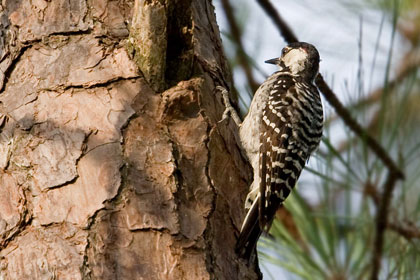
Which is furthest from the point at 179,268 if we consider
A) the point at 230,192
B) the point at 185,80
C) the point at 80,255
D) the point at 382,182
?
the point at 382,182

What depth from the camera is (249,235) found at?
8.61ft

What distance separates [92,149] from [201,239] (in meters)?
0.53

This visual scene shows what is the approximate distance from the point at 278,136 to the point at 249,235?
1.02 meters

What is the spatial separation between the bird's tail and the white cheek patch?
1583 mm

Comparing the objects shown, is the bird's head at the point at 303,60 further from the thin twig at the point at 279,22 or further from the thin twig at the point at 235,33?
the thin twig at the point at 279,22

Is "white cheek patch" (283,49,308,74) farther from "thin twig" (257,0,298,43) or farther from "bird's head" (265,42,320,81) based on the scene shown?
"thin twig" (257,0,298,43)

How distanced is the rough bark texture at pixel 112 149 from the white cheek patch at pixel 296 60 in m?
1.49

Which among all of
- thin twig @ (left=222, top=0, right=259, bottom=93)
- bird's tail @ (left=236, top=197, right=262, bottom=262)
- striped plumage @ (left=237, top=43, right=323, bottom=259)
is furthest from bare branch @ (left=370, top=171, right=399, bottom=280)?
thin twig @ (left=222, top=0, right=259, bottom=93)

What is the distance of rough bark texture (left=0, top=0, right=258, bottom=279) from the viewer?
87.5 inches

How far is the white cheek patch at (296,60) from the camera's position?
4223 millimetres

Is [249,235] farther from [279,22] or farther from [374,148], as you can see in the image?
[279,22]

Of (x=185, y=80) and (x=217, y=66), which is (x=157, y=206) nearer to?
(x=185, y=80)

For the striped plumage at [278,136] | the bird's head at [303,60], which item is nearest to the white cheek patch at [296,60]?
the bird's head at [303,60]

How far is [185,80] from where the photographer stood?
2.65 metres
